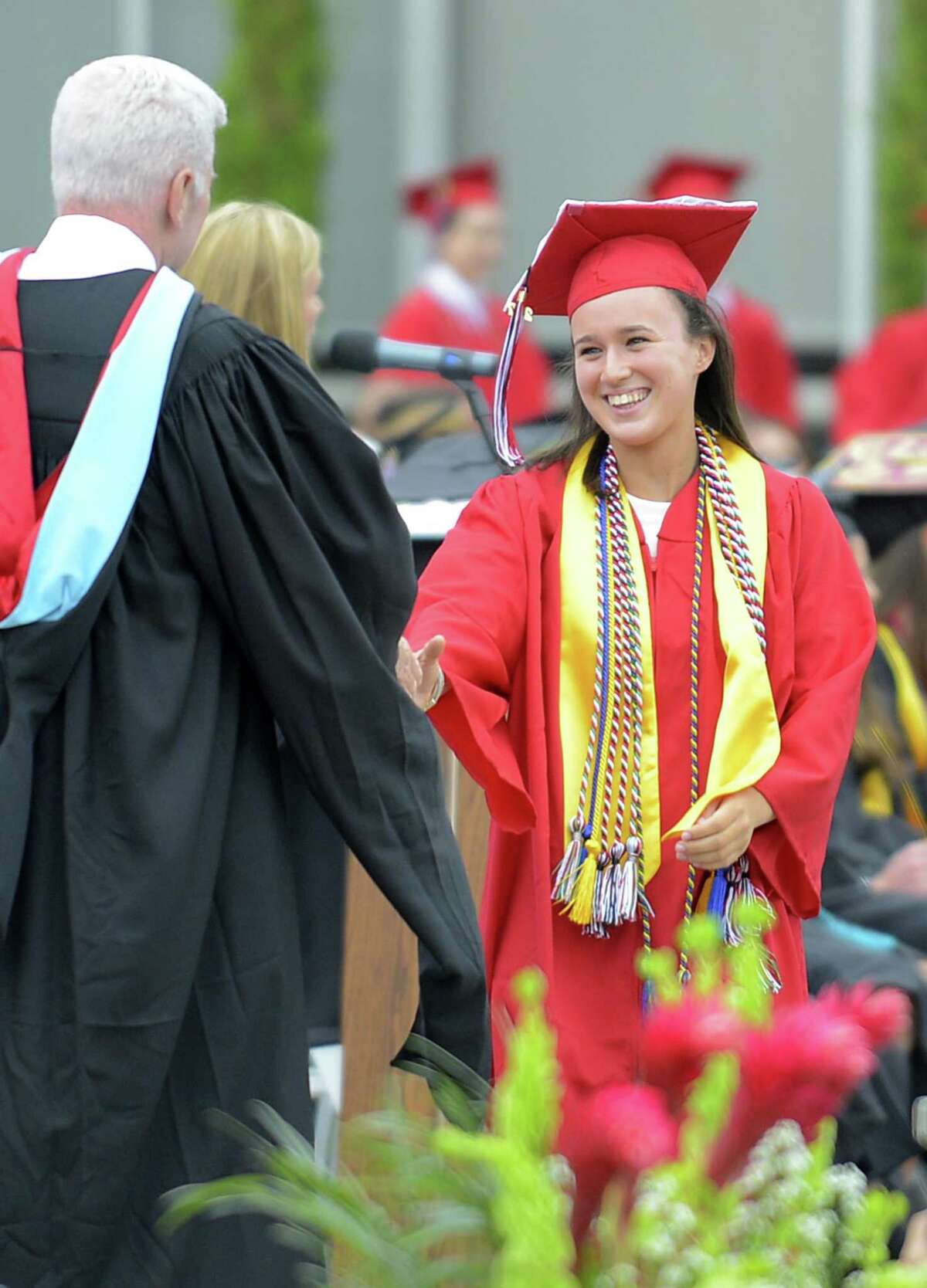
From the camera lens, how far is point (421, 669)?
2809mm

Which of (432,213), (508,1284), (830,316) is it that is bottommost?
(830,316)

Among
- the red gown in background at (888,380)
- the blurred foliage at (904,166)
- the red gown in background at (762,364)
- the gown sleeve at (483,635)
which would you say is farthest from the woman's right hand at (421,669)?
the blurred foliage at (904,166)

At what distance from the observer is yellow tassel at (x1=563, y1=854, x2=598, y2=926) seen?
294 cm

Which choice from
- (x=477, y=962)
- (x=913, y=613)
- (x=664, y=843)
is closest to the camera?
(x=477, y=962)

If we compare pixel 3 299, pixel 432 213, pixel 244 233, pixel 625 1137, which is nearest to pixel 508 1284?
pixel 625 1137

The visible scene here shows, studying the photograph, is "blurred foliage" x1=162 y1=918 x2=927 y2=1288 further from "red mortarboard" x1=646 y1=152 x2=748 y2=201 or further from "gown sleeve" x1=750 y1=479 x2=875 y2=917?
"red mortarboard" x1=646 y1=152 x2=748 y2=201

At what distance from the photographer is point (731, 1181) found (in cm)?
131

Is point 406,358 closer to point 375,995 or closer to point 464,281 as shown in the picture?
→ point 375,995

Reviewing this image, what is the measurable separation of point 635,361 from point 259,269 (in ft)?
2.95

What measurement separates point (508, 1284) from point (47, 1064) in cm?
133

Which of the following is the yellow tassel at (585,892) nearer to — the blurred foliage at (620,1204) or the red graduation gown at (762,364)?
the blurred foliage at (620,1204)

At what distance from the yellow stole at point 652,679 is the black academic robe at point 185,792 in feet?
1.49

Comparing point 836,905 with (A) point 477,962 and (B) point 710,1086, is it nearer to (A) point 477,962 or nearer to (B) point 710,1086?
(A) point 477,962

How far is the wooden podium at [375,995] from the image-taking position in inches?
136
